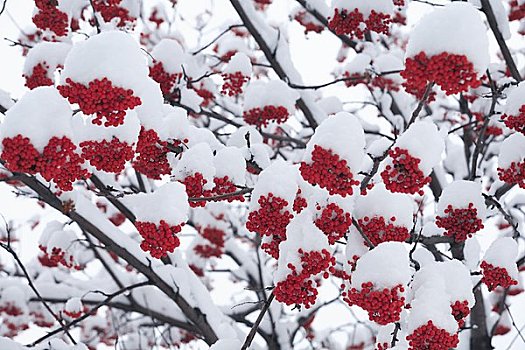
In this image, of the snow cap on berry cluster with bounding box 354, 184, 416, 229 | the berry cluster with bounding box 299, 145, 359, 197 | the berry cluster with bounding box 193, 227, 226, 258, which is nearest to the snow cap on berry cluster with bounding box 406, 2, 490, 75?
the berry cluster with bounding box 299, 145, 359, 197

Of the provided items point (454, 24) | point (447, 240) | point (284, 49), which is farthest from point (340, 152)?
point (284, 49)

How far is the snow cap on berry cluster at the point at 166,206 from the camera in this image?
7.75 ft

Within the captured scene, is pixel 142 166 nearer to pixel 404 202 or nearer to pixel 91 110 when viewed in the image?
pixel 91 110

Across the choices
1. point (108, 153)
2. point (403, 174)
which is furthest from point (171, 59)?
point (403, 174)

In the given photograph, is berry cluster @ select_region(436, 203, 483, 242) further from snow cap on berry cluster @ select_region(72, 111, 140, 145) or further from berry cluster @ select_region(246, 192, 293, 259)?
snow cap on berry cluster @ select_region(72, 111, 140, 145)

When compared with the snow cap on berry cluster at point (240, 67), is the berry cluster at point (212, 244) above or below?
below

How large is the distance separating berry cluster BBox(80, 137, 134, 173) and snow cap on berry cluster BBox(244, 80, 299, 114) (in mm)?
2254

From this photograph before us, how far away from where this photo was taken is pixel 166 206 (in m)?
2.37

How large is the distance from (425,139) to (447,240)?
42.7 inches

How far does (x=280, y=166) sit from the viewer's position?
2.62 meters

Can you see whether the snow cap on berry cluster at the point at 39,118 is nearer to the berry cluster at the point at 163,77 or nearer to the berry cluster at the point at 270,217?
the berry cluster at the point at 270,217

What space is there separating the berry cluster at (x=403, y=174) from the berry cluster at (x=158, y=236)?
3.38 ft

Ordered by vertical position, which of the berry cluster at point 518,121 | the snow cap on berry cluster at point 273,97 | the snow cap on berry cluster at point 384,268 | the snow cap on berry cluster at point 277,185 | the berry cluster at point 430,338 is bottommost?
the berry cluster at point 430,338

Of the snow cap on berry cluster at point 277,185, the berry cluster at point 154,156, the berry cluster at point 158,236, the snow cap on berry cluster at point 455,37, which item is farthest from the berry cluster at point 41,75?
the snow cap on berry cluster at point 455,37
